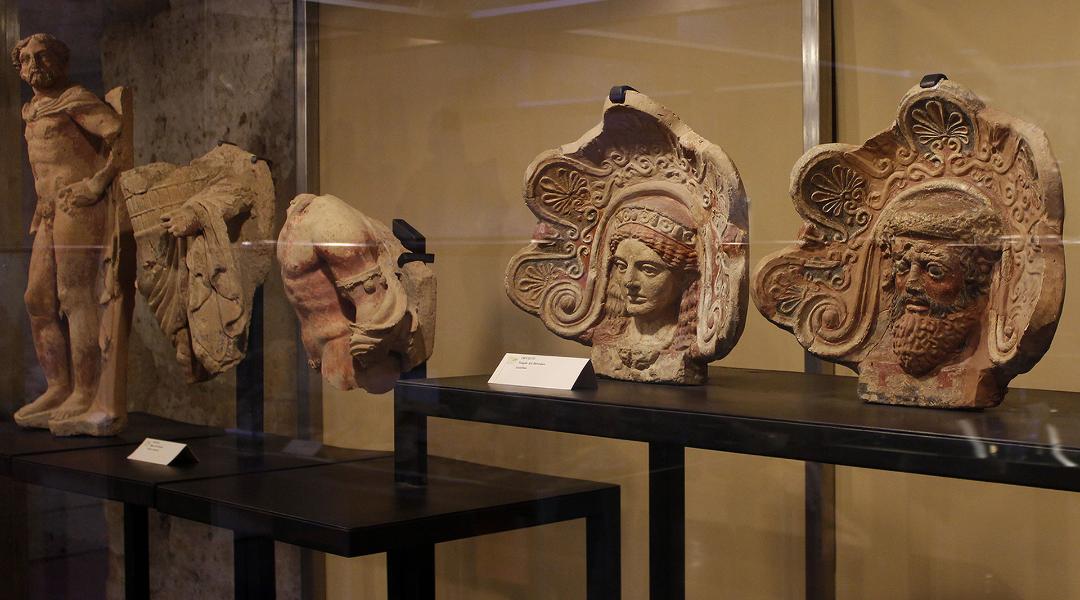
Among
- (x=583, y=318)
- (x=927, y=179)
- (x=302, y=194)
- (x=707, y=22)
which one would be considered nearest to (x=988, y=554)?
(x=927, y=179)

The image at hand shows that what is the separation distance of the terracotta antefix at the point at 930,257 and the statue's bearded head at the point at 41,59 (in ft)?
5.57

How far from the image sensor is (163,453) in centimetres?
266

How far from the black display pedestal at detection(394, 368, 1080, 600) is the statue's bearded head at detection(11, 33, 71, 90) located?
3.84 feet

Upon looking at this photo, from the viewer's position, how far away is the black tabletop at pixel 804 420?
149cm

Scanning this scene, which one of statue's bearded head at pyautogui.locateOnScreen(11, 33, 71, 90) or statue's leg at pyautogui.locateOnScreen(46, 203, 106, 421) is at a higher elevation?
statue's bearded head at pyautogui.locateOnScreen(11, 33, 71, 90)

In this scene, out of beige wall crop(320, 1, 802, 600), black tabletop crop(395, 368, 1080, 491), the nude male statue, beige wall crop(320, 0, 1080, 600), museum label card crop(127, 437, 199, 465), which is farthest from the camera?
the nude male statue

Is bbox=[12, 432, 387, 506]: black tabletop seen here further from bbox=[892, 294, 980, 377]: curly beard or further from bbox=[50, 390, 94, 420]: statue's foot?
bbox=[892, 294, 980, 377]: curly beard

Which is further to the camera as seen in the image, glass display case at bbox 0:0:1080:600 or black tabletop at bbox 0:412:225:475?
black tabletop at bbox 0:412:225:475

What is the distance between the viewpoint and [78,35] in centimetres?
263

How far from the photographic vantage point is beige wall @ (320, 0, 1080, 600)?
1.95 m

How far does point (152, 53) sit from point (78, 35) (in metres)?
0.16

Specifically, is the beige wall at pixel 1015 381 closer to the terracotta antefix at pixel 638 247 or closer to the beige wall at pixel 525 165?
the beige wall at pixel 525 165

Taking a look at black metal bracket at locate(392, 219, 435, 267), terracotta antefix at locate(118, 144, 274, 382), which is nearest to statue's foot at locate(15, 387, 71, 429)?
terracotta antefix at locate(118, 144, 274, 382)

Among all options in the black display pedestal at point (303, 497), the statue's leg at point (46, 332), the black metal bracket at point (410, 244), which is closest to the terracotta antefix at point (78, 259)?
the statue's leg at point (46, 332)
